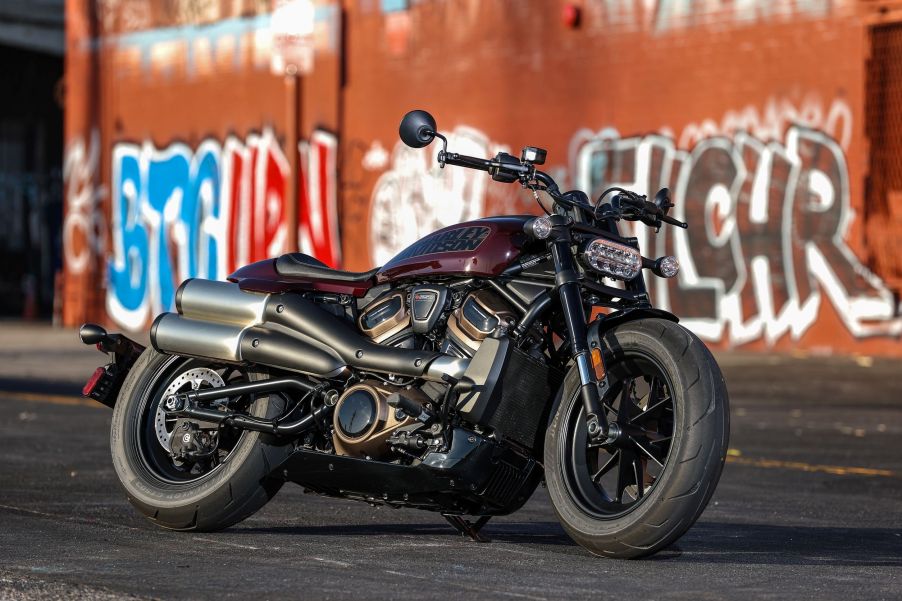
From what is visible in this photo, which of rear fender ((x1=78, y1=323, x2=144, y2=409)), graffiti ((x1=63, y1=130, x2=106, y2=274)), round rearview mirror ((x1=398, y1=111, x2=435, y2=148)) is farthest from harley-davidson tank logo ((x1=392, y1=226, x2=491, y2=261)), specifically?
graffiti ((x1=63, y1=130, x2=106, y2=274))

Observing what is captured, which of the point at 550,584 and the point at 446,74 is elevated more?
the point at 446,74

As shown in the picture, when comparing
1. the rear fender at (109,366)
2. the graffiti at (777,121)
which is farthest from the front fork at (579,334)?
the graffiti at (777,121)

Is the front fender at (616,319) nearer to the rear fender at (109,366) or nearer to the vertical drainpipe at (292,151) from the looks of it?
the rear fender at (109,366)

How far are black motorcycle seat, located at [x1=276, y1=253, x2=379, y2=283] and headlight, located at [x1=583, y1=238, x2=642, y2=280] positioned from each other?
3.40ft

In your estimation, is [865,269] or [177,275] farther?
[177,275]

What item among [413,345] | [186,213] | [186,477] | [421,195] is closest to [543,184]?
[413,345]

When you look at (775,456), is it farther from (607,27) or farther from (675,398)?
(607,27)

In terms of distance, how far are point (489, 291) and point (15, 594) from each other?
217 centimetres

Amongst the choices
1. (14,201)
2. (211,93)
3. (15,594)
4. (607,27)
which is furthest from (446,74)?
(15,594)

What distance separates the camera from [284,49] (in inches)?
1066

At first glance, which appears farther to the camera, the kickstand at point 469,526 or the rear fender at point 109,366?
the rear fender at point 109,366

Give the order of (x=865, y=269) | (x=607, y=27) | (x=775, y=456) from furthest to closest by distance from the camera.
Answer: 1. (x=607, y=27)
2. (x=865, y=269)
3. (x=775, y=456)

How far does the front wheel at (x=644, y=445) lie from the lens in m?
6.24

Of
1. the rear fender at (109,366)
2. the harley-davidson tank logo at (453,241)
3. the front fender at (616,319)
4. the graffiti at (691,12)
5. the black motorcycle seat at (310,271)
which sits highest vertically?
the graffiti at (691,12)
